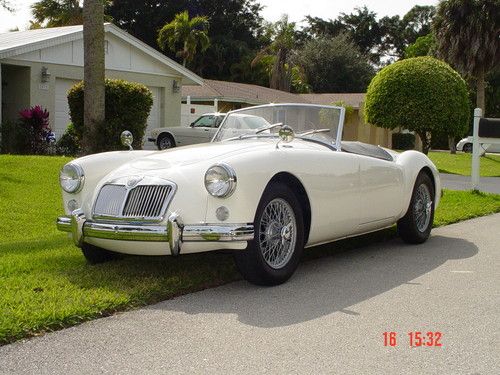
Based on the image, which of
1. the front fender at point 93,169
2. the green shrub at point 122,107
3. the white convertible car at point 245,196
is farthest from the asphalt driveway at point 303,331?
the green shrub at point 122,107

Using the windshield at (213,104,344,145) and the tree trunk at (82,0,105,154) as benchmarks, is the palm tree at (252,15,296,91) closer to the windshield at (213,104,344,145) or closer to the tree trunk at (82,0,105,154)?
the tree trunk at (82,0,105,154)

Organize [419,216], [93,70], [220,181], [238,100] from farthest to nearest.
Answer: [238,100], [93,70], [419,216], [220,181]

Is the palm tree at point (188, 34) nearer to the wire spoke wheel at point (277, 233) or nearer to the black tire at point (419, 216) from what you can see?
the black tire at point (419, 216)

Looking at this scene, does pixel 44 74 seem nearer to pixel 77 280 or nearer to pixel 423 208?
pixel 423 208

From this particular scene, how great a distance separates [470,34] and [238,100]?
12397 millimetres

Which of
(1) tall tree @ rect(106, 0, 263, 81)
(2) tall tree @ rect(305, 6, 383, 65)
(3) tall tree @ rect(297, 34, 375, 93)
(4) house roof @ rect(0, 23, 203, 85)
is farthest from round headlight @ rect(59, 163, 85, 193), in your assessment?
(2) tall tree @ rect(305, 6, 383, 65)

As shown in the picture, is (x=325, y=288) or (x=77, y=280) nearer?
(x=77, y=280)

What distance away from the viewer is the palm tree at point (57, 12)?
121 feet

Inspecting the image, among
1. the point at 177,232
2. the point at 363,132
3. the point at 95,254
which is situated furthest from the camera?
the point at 363,132

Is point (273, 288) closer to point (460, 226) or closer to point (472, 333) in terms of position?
point (472, 333)

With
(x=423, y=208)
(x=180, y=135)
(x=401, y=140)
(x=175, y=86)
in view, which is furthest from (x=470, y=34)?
(x=423, y=208)

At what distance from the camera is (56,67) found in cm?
1997

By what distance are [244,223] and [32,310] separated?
150 cm
